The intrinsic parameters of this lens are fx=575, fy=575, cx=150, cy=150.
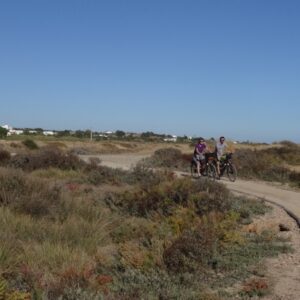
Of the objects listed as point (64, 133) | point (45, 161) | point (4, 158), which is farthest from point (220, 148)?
point (64, 133)

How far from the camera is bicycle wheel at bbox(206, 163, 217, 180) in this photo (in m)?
26.6

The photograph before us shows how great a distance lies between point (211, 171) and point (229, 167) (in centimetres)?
86

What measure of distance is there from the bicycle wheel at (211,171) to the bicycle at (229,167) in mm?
417

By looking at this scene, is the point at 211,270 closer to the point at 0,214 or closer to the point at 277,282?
the point at 277,282

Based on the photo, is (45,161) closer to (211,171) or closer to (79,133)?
(211,171)

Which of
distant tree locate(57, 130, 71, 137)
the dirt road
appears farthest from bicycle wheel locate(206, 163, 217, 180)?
distant tree locate(57, 130, 71, 137)

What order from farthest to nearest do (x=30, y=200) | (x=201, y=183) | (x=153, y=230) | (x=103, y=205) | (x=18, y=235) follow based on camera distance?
(x=201, y=183), (x=103, y=205), (x=30, y=200), (x=153, y=230), (x=18, y=235)

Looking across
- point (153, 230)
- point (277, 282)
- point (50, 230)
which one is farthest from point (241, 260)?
point (50, 230)

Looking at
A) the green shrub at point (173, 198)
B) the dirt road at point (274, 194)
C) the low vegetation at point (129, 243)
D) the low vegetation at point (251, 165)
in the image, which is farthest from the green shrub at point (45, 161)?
the green shrub at point (173, 198)

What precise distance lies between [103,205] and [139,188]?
166 cm

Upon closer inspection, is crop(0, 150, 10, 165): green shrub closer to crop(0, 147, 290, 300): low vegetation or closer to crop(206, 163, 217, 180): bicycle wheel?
crop(206, 163, 217, 180): bicycle wheel

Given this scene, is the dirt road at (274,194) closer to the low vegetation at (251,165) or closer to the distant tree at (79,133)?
the low vegetation at (251,165)

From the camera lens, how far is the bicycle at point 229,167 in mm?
26406

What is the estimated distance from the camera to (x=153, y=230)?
12664 mm
